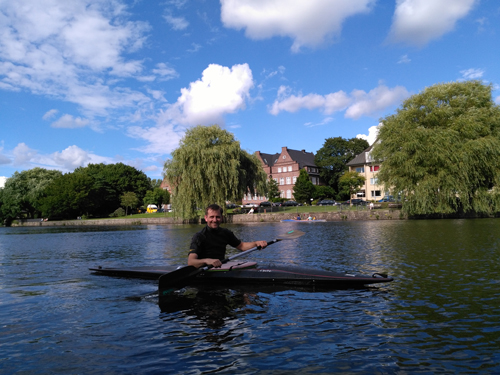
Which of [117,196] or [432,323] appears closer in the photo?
[432,323]

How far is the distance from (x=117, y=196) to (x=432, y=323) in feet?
257

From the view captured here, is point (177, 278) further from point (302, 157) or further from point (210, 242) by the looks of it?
point (302, 157)

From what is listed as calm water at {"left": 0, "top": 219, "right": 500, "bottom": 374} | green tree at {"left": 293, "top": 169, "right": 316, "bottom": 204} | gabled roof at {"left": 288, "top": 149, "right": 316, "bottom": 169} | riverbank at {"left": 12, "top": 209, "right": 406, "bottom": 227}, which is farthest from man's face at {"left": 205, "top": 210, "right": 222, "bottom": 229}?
gabled roof at {"left": 288, "top": 149, "right": 316, "bottom": 169}

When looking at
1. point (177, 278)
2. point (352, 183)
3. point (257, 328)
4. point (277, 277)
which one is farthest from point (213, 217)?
point (352, 183)

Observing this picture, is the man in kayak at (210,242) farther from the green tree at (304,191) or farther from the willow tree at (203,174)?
the green tree at (304,191)

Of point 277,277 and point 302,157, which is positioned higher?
point 302,157

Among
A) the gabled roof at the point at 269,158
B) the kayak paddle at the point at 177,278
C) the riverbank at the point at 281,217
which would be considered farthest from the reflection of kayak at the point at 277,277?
the gabled roof at the point at 269,158

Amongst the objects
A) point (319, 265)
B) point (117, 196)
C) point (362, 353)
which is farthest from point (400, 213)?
point (117, 196)

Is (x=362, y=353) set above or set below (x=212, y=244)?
below

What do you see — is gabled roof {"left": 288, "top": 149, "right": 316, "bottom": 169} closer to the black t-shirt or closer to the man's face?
the black t-shirt

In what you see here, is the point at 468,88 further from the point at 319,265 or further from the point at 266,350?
the point at 266,350

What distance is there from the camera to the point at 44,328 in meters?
5.66

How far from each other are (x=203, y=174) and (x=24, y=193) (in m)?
47.8

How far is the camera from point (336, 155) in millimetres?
84250
